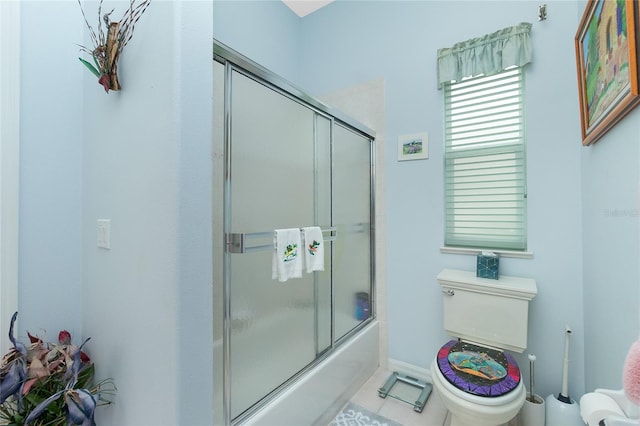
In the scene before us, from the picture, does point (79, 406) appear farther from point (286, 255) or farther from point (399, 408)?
point (399, 408)

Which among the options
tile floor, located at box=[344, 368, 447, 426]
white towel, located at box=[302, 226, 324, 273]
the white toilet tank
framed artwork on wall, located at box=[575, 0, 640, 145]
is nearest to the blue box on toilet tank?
the white toilet tank

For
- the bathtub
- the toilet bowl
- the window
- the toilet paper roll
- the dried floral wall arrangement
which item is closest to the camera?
the toilet paper roll

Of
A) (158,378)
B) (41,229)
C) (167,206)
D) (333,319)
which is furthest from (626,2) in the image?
(41,229)

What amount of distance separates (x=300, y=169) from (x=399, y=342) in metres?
1.49

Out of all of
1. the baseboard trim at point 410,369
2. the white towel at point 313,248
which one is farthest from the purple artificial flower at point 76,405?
the baseboard trim at point 410,369

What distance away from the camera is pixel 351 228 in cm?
209

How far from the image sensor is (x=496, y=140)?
6.01 ft

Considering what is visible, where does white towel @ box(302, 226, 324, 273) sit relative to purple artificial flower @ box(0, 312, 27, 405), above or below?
above

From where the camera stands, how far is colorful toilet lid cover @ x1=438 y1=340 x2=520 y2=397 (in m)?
1.32

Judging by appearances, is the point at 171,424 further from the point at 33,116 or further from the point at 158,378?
the point at 33,116

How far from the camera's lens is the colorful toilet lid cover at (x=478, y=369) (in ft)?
4.32

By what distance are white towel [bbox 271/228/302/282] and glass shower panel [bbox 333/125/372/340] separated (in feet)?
1.61

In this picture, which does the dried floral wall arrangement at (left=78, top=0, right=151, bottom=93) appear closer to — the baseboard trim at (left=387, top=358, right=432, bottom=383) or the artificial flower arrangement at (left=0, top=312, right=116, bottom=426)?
the artificial flower arrangement at (left=0, top=312, right=116, bottom=426)

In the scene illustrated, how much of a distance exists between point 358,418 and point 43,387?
149cm
